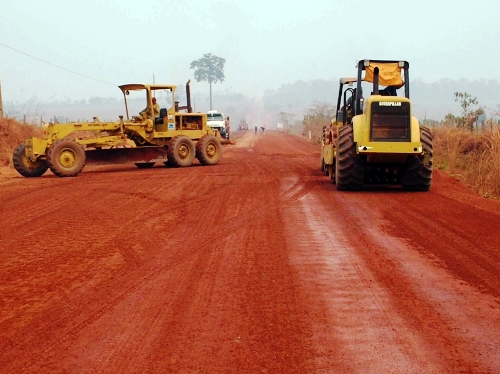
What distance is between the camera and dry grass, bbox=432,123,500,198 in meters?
15.0

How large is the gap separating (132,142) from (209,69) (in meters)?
148

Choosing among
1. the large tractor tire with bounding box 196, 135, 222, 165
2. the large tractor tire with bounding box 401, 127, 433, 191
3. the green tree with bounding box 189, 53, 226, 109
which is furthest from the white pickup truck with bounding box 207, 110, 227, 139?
the green tree with bounding box 189, 53, 226, 109

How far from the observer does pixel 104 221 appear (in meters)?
10.4

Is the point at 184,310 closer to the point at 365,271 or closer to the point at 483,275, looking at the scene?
the point at 365,271

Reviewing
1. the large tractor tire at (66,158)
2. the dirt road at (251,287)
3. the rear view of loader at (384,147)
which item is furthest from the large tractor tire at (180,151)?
the dirt road at (251,287)

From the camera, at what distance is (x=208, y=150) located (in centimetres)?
2302

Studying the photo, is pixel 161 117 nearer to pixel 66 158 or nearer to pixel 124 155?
pixel 124 155

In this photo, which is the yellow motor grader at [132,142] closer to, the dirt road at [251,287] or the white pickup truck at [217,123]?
the dirt road at [251,287]

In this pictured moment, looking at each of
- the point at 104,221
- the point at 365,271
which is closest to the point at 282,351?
the point at 365,271

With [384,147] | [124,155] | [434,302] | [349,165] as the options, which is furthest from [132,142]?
[434,302]

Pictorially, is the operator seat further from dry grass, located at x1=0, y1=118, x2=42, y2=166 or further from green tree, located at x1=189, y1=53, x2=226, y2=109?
green tree, located at x1=189, y1=53, x2=226, y2=109

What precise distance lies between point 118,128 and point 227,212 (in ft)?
34.7

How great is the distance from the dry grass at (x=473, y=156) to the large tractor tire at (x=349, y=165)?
278 centimetres

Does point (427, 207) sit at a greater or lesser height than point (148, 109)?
lesser
